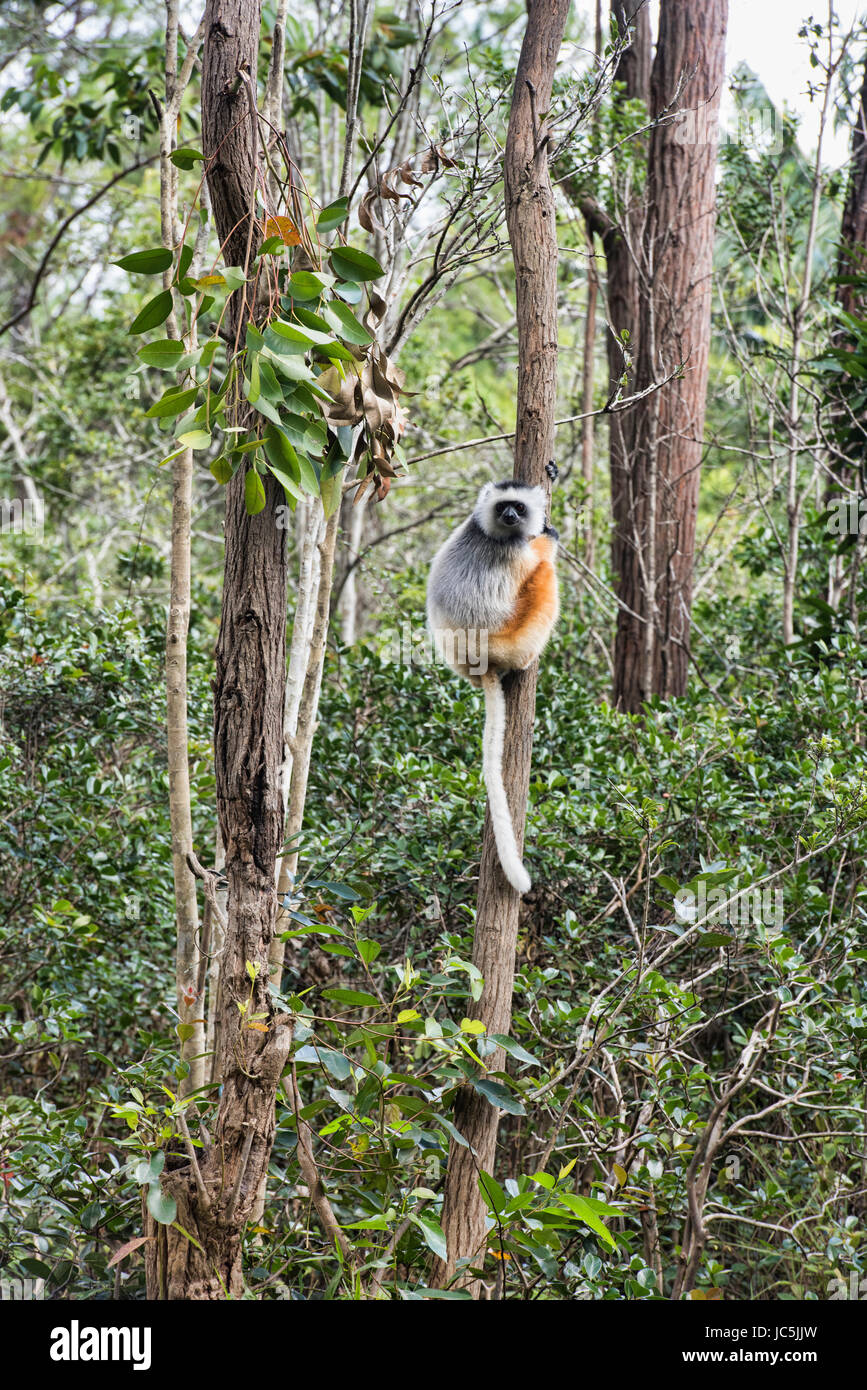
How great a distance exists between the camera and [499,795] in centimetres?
282

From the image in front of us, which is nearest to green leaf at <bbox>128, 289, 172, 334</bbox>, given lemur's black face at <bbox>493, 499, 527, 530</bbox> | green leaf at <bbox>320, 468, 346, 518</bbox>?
green leaf at <bbox>320, 468, 346, 518</bbox>

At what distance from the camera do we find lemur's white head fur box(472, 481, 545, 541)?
3090 millimetres

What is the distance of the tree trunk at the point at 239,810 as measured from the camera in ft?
7.31

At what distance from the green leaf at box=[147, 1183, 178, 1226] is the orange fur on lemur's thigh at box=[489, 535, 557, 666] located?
1779mm

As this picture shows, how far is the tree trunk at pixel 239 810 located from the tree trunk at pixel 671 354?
336 centimetres

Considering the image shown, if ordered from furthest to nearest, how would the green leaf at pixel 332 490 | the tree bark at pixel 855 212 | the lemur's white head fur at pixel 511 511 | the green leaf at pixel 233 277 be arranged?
the tree bark at pixel 855 212, the lemur's white head fur at pixel 511 511, the green leaf at pixel 332 490, the green leaf at pixel 233 277

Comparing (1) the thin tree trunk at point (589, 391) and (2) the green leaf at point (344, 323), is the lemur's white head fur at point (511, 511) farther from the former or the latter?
(1) the thin tree trunk at point (589, 391)

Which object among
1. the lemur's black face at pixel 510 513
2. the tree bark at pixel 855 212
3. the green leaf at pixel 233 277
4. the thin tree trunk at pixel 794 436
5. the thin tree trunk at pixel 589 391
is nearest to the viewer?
the green leaf at pixel 233 277

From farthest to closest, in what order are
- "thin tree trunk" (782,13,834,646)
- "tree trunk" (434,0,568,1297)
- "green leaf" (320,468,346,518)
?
"thin tree trunk" (782,13,834,646)
"tree trunk" (434,0,568,1297)
"green leaf" (320,468,346,518)

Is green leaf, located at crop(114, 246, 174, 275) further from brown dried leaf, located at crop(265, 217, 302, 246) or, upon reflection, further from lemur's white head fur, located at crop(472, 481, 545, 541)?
lemur's white head fur, located at crop(472, 481, 545, 541)

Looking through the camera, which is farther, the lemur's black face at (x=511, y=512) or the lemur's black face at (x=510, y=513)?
the lemur's black face at (x=510, y=513)

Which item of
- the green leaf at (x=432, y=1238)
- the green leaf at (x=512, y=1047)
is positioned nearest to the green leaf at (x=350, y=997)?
the green leaf at (x=512, y=1047)

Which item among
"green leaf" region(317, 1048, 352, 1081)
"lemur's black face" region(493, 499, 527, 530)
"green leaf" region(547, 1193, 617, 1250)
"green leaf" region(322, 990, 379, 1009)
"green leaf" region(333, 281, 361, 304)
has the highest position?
"green leaf" region(333, 281, 361, 304)

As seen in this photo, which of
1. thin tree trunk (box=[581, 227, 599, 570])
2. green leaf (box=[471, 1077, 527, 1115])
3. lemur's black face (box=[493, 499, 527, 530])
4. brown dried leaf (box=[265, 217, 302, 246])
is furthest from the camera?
thin tree trunk (box=[581, 227, 599, 570])
